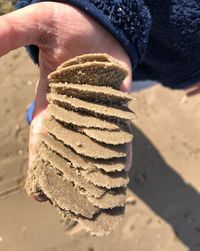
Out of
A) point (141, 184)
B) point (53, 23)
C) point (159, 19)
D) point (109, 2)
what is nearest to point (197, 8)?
point (159, 19)

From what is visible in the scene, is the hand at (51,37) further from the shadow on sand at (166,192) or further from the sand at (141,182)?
the shadow on sand at (166,192)

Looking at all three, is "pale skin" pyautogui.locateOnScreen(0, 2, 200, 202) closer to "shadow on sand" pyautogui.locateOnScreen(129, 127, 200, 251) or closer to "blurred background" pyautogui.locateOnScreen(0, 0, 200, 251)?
"blurred background" pyautogui.locateOnScreen(0, 0, 200, 251)

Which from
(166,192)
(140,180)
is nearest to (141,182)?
(140,180)

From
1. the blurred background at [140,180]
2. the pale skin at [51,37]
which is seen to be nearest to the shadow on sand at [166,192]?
the blurred background at [140,180]

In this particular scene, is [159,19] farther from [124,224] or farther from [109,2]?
→ [124,224]

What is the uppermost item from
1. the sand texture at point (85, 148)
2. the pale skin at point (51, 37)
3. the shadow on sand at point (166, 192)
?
the pale skin at point (51, 37)

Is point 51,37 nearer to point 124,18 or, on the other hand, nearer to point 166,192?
point 124,18

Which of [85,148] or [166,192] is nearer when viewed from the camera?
[85,148]
